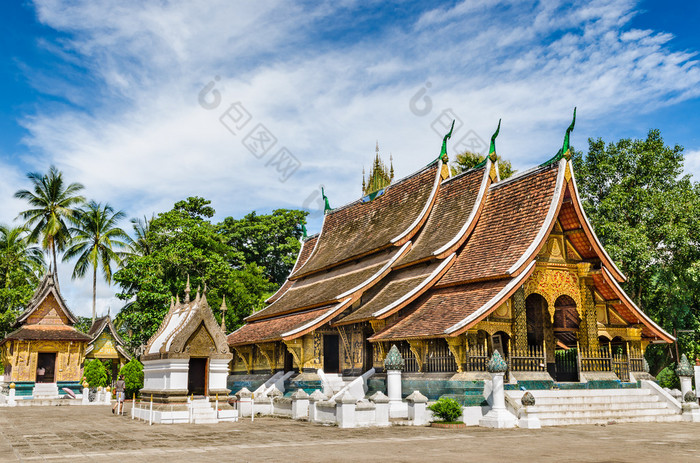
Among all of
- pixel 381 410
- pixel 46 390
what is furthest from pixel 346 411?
pixel 46 390

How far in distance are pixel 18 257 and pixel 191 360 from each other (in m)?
30.3

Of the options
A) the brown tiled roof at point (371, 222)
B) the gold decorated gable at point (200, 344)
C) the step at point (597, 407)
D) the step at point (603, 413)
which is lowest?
the step at point (603, 413)

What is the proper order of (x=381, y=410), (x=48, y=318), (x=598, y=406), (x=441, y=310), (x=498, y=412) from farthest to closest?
(x=48, y=318) < (x=441, y=310) < (x=598, y=406) < (x=381, y=410) < (x=498, y=412)

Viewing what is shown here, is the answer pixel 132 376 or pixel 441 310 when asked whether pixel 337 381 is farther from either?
pixel 132 376

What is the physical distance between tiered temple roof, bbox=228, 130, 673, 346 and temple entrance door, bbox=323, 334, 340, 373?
106 cm

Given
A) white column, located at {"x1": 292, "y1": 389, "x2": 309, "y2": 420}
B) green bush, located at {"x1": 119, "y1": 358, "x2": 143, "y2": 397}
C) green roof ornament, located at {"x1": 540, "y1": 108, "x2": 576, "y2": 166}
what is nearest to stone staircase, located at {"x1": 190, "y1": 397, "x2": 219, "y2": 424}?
white column, located at {"x1": 292, "y1": 389, "x2": 309, "y2": 420}

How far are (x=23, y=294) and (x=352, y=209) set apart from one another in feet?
73.7

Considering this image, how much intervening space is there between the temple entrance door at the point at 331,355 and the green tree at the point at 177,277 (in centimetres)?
1132

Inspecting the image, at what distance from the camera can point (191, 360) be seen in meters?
15.7

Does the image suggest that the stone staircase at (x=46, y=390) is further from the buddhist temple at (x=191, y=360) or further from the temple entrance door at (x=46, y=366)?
the buddhist temple at (x=191, y=360)

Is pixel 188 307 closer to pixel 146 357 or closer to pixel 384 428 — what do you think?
pixel 146 357

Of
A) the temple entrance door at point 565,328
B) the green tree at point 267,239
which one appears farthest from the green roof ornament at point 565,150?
the green tree at point 267,239

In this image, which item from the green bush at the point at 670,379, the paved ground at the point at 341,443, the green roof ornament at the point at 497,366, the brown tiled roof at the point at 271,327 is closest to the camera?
the paved ground at the point at 341,443

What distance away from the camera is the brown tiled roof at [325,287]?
20.2 metres
